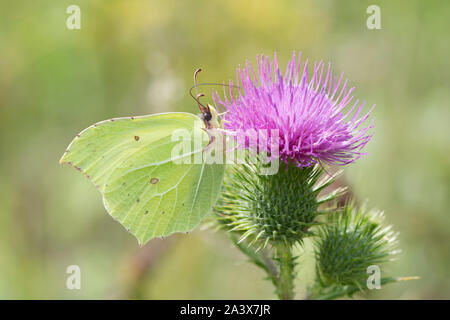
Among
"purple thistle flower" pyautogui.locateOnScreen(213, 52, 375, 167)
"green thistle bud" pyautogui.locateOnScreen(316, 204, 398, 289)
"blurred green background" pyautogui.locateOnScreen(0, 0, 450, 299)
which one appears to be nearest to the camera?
→ "purple thistle flower" pyautogui.locateOnScreen(213, 52, 375, 167)

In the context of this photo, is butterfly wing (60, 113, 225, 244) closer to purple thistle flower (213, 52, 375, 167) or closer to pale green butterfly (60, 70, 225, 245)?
pale green butterfly (60, 70, 225, 245)

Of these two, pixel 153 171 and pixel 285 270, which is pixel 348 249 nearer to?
pixel 285 270

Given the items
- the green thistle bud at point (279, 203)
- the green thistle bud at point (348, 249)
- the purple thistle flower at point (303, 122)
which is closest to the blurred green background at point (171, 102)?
the green thistle bud at point (348, 249)

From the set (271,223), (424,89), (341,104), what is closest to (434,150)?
(424,89)

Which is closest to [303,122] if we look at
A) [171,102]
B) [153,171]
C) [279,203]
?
[279,203]

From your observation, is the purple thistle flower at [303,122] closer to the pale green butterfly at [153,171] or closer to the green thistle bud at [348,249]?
the pale green butterfly at [153,171]

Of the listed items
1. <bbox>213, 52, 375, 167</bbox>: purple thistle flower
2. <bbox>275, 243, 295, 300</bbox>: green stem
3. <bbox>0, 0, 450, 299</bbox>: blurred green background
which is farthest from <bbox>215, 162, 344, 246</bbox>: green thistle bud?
<bbox>0, 0, 450, 299</bbox>: blurred green background

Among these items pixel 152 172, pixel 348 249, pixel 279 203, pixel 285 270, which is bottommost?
pixel 285 270
